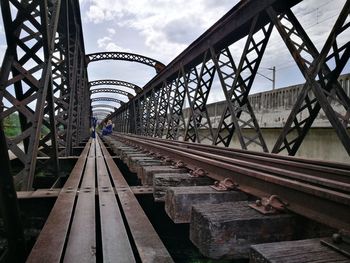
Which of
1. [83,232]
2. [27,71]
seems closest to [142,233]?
[83,232]

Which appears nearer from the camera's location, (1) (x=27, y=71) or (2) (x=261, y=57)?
(1) (x=27, y=71)

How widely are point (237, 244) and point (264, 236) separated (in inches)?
7.2

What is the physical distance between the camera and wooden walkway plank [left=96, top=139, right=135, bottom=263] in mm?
1925

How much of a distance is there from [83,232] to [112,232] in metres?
0.23

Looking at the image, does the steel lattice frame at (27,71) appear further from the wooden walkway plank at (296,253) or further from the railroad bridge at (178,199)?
the wooden walkway plank at (296,253)

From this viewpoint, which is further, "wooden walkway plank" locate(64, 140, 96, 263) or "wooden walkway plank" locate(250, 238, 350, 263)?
"wooden walkway plank" locate(64, 140, 96, 263)

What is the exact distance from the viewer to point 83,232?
2.38m

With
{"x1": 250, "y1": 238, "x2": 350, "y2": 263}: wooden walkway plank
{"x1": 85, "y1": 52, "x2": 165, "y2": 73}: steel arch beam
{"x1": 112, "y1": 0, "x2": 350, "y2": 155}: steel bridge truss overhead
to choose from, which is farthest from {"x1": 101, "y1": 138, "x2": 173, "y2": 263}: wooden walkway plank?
{"x1": 85, "y1": 52, "x2": 165, "y2": 73}: steel arch beam

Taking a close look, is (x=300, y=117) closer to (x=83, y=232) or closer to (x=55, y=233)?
(x=83, y=232)

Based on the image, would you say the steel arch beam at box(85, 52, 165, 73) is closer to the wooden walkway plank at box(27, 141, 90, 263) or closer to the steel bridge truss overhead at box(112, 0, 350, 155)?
the steel bridge truss overhead at box(112, 0, 350, 155)

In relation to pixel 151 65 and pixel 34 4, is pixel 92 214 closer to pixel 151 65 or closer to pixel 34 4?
pixel 34 4

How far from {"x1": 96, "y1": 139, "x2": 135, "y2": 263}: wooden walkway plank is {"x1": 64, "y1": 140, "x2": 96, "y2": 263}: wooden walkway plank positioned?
0.08 m

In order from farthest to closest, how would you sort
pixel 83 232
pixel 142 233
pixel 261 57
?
1. pixel 261 57
2. pixel 83 232
3. pixel 142 233

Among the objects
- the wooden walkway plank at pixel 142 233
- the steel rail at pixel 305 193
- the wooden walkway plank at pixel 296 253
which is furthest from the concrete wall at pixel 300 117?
the wooden walkway plank at pixel 296 253
